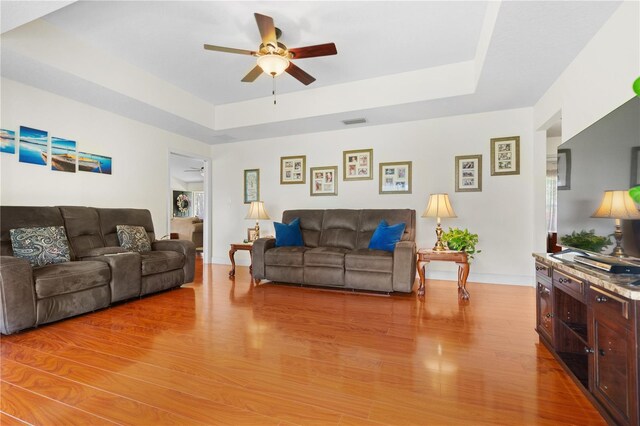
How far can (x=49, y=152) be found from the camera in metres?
3.57

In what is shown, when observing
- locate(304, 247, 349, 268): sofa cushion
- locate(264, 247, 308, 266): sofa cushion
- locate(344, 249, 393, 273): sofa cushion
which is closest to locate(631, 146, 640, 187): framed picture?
locate(344, 249, 393, 273): sofa cushion

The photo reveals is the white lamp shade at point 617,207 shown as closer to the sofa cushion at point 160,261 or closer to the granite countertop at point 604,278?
the granite countertop at point 604,278

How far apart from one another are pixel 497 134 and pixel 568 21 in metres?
2.13

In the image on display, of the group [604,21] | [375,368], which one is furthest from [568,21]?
[375,368]

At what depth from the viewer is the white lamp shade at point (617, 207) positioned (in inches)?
56.5

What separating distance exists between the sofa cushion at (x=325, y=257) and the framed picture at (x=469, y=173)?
201cm

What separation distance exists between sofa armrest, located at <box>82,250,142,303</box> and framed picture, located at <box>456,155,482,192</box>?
4.23 m

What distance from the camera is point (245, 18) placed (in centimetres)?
282

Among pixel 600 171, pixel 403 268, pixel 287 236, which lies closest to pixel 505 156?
pixel 403 268

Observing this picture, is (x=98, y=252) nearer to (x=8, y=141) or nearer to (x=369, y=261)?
(x=8, y=141)

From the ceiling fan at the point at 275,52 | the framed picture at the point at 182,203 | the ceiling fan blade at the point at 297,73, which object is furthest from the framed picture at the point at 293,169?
the framed picture at the point at 182,203

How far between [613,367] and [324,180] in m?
4.25

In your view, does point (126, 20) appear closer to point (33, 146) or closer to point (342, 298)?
point (33, 146)

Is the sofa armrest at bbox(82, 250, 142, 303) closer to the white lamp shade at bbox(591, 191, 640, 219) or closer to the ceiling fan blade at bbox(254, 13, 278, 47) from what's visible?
the ceiling fan blade at bbox(254, 13, 278, 47)
